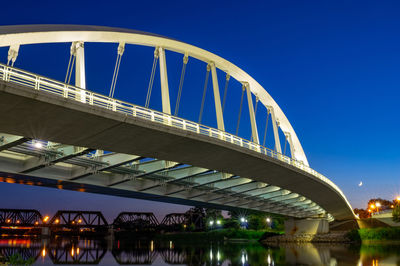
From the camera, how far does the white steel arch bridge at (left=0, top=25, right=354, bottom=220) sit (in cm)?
1720

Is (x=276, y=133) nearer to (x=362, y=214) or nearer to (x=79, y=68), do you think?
(x=79, y=68)

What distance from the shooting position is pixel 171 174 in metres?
31.2

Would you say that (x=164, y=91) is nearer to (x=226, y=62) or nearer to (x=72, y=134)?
(x=72, y=134)

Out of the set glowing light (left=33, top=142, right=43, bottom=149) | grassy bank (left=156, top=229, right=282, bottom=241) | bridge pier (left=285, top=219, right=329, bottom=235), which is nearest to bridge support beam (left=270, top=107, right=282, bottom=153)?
bridge pier (left=285, top=219, right=329, bottom=235)

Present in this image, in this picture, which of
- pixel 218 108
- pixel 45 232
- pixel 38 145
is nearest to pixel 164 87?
pixel 218 108

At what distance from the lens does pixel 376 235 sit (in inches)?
2324

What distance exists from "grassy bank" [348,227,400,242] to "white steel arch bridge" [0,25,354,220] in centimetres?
2229

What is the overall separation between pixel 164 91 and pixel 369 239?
46672mm

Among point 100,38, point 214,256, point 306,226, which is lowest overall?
point 214,256

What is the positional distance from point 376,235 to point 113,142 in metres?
52.6

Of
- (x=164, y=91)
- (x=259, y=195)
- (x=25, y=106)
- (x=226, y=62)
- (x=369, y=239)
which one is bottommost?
(x=369, y=239)

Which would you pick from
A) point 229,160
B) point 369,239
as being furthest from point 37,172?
point 369,239

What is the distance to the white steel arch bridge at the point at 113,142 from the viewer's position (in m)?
17.2

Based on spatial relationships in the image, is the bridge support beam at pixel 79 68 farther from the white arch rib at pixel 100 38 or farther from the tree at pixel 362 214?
the tree at pixel 362 214
